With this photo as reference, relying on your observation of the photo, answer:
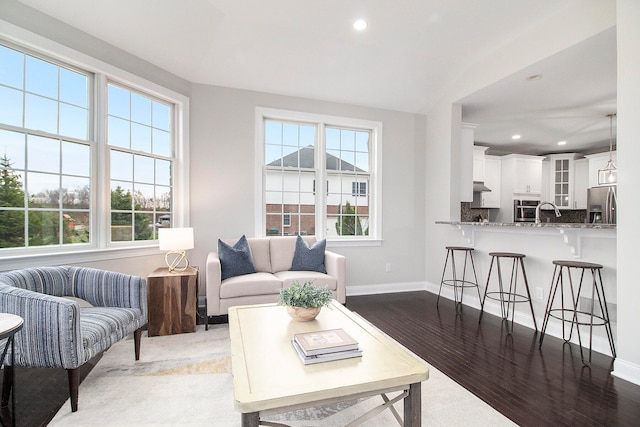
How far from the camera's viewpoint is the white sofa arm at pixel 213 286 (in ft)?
10.2

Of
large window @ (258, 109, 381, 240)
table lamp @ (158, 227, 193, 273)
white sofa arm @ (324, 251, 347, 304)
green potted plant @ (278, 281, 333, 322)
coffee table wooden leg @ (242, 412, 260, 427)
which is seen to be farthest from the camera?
large window @ (258, 109, 381, 240)

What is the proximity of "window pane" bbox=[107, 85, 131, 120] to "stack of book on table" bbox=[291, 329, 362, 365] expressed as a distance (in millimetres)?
3072

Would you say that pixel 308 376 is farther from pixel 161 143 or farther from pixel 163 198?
pixel 161 143

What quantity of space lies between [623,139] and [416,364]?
229 cm

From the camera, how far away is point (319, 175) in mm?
4445

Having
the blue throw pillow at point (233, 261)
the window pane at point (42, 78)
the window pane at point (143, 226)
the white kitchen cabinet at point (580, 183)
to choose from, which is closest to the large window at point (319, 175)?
the blue throw pillow at point (233, 261)

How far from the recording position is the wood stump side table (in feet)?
9.65

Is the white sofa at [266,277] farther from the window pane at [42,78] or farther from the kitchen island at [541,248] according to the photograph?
the window pane at [42,78]

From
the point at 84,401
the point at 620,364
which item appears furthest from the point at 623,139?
the point at 84,401

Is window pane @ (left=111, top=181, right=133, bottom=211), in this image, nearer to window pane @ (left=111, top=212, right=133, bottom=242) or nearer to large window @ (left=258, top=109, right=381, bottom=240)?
window pane @ (left=111, top=212, right=133, bottom=242)

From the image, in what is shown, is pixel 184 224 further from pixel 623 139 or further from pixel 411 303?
pixel 623 139

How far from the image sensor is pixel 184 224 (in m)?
3.73

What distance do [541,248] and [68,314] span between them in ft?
13.1

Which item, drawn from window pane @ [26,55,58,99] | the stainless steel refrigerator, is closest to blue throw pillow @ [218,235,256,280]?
window pane @ [26,55,58,99]
